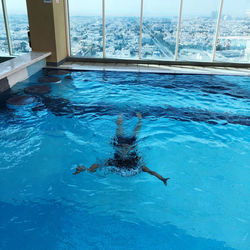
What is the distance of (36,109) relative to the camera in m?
4.95

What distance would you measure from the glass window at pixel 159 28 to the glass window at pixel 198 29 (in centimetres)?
30

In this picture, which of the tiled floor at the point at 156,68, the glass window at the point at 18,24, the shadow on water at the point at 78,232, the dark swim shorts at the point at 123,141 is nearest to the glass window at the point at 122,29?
the tiled floor at the point at 156,68

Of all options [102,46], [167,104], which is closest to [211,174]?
[167,104]

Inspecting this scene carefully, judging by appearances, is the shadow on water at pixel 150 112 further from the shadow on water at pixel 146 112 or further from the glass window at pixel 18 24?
the glass window at pixel 18 24

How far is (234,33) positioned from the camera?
8.27 meters

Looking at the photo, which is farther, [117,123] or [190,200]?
[117,123]

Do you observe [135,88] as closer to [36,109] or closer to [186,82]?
[186,82]

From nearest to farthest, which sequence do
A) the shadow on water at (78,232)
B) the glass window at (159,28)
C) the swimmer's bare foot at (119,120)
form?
the shadow on water at (78,232), the swimmer's bare foot at (119,120), the glass window at (159,28)

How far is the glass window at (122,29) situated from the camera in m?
8.09

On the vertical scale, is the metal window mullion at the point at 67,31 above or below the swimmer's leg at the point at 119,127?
above

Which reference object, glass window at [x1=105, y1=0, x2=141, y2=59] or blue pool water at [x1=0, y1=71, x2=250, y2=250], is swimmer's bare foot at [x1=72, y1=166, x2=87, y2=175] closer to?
blue pool water at [x1=0, y1=71, x2=250, y2=250]

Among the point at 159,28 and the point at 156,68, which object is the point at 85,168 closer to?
the point at 156,68

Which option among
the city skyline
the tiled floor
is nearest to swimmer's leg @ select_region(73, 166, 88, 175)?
the tiled floor

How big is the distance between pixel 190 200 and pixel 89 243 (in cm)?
128
